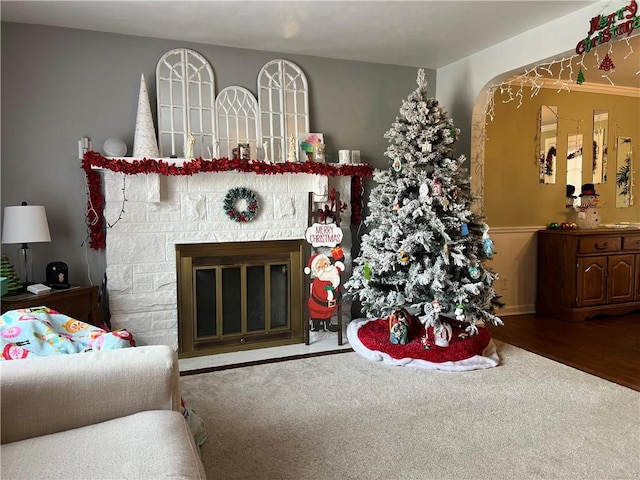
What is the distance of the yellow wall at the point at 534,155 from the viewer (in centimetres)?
496

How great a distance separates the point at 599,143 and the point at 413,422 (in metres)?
4.42

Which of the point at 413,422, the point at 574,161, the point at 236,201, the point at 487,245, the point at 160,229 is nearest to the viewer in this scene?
the point at 413,422

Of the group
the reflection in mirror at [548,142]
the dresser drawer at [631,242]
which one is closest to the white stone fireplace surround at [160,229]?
the reflection in mirror at [548,142]

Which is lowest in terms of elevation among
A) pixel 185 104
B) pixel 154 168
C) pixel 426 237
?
pixel 426 237

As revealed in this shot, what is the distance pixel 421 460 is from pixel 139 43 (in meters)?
3.48

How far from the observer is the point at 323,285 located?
4043 mm

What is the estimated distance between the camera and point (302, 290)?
4.12m

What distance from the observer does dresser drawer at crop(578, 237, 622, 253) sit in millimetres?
4754

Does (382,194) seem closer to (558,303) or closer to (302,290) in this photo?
(302,290)

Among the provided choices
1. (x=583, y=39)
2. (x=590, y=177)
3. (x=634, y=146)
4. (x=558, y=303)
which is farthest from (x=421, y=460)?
(x=634, y=146)

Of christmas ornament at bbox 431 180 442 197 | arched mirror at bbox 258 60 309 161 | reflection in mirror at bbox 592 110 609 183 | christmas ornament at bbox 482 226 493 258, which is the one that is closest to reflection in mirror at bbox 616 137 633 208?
reflection in mirror at bbox 592 110 609 183

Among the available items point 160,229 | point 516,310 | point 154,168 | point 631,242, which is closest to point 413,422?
point 160,229

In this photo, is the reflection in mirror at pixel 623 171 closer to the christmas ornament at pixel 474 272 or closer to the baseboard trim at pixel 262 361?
the christmas ornament at pixel 474 272

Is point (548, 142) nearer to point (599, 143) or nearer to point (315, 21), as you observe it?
point (599, 143)
